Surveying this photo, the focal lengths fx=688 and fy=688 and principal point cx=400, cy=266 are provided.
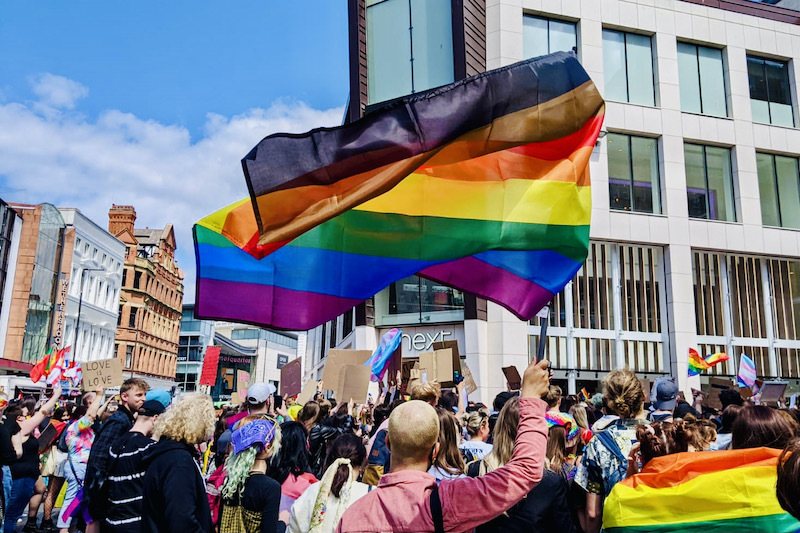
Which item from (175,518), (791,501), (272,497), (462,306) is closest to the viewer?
(791,501)

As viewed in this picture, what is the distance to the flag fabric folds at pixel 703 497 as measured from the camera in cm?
302

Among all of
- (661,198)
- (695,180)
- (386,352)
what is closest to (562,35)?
(661,198)

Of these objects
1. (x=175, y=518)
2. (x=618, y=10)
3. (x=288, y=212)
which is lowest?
(x=175, y=518)

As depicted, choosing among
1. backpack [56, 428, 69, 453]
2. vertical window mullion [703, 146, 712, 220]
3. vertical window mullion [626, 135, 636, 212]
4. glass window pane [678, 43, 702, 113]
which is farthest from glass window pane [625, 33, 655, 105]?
backpack [56, 428, 69, 453]

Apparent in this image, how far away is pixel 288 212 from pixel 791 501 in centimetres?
395

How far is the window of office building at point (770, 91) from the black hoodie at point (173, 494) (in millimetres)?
28372

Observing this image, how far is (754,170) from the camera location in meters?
26.4

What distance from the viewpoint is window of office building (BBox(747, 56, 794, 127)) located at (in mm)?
27359

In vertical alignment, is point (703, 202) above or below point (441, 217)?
above

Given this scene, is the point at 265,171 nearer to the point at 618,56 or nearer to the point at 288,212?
the point at 288,212

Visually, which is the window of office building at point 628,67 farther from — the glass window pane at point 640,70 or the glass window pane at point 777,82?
the glass window pane at point 777,82

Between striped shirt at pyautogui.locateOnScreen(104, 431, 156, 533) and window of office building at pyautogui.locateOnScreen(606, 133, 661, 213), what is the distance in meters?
22.9

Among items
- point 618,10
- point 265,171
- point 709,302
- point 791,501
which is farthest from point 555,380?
point 791,501

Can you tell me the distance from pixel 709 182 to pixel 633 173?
332 centimetres
